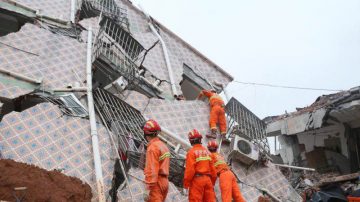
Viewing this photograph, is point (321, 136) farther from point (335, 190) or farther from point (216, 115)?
point (335, 190)

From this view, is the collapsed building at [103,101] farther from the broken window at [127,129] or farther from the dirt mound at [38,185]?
the dirt mound at [38,185]

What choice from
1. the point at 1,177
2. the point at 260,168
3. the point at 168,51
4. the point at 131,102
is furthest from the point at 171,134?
the point at 168,51

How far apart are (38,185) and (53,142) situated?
5.76ft

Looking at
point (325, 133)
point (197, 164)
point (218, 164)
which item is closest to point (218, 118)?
point (218, 164)

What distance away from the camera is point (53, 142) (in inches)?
268

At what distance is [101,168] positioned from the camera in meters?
6.70

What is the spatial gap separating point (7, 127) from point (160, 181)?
2.98m

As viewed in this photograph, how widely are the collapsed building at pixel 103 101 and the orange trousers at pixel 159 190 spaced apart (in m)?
0.97

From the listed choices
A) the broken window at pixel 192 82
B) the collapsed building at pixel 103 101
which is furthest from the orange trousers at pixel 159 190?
the broken window at pixel 192 82

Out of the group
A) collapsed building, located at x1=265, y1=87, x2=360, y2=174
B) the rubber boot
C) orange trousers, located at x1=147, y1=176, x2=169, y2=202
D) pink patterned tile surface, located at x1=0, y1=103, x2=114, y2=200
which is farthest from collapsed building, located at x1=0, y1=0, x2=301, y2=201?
collapsed building, located at x1=265, y1=87, x2=360, y2=174

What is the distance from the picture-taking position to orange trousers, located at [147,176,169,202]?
18.4 ft

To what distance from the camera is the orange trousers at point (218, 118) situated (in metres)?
10.6

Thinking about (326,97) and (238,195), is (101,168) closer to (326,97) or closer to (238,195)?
(238,195)

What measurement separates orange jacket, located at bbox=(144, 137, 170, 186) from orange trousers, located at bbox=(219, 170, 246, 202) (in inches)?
70.2
